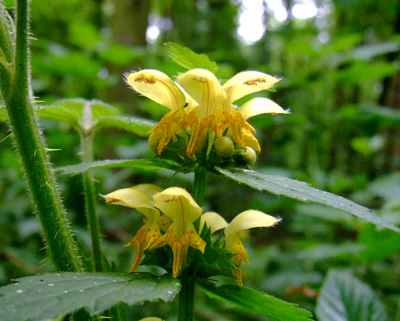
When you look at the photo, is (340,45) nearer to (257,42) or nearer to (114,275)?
(257,42)

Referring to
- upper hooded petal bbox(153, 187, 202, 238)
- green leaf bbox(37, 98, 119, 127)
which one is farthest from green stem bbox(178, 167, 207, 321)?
green leaf bbox(37, 98, 119, 127)

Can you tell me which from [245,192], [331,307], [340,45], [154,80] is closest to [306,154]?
[245,192]

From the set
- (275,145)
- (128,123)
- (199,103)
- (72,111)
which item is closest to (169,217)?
(199,103)

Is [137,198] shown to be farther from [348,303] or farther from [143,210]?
[348,303]

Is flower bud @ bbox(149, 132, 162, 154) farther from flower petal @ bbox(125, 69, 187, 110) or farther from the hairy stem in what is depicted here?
the hairy stem

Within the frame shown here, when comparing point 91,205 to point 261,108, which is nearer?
point 261,108
